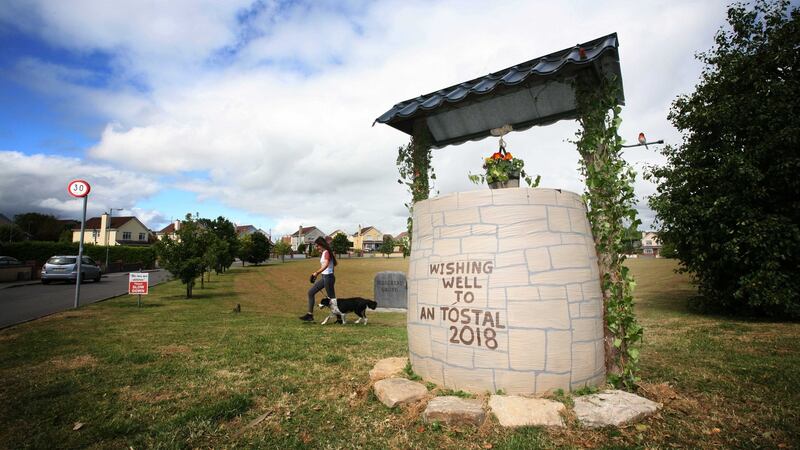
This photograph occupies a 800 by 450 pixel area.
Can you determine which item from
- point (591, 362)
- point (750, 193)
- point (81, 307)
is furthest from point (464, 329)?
point (81, 307)

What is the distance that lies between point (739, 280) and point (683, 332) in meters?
3.29

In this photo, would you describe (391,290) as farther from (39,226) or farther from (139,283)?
(39,226)

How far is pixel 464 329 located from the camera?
3900 millimetres

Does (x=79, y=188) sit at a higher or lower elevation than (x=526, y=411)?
higher

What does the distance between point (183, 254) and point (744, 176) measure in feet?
63.9

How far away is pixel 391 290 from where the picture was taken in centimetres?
1303

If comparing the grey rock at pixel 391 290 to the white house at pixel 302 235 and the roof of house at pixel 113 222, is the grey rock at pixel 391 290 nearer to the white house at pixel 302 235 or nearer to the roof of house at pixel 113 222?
the roof of house at pixel 113 222

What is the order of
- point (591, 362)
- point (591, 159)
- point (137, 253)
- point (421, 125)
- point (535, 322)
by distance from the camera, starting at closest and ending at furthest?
point (535, 322), point (591, 362), point (591, 159), point (421, 125), point (137, 253)

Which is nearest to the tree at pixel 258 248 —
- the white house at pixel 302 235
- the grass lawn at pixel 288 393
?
the grass lawn at pixel 288 393

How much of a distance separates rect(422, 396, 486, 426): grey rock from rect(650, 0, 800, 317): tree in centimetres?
1014

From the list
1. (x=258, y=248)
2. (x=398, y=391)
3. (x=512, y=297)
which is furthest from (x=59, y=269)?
(x=258, y=248)

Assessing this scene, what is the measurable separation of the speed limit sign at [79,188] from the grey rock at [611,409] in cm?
1497

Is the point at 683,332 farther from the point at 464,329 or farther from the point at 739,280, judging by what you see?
the point at 464,329

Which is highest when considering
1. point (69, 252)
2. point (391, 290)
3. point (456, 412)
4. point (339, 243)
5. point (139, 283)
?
point (339, 243)
